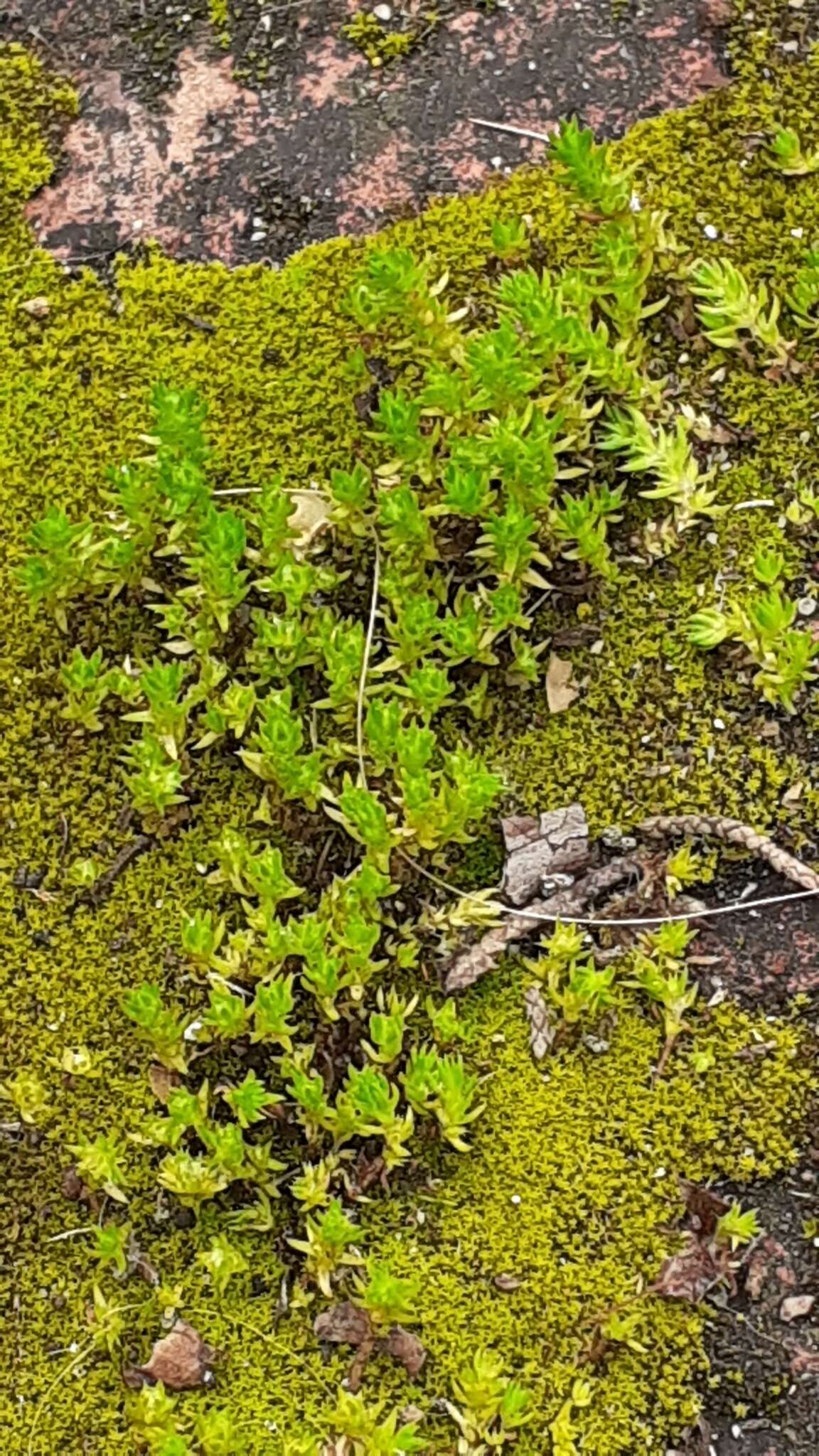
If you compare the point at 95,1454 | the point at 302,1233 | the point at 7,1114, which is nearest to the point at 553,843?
the point at 302,1233

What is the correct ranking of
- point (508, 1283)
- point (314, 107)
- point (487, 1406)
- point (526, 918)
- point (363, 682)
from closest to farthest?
point (487, 1406)
point (508, 1283)
point (526, 918)
point (363, 682)
point (314, 107)

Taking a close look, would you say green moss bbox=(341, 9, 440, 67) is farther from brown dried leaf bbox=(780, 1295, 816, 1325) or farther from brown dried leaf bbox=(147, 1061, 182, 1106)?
brown dried leaf bbox=(780, 1295, 816, 1325)

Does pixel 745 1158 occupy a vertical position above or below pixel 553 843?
below

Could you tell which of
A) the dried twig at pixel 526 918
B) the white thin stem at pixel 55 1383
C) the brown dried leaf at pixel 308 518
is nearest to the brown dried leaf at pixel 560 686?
the dried twig at pixel 526 918

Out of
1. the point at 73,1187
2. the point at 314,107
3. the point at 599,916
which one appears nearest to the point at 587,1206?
the point at 599,916

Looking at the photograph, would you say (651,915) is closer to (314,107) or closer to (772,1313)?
(772,1313)

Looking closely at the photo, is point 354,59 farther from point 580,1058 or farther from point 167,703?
point 580,1058
